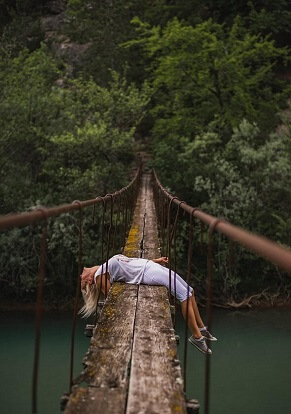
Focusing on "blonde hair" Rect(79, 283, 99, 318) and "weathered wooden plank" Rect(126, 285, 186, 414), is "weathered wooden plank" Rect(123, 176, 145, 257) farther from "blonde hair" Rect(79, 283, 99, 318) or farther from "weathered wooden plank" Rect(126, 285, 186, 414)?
"weathered wooden plank" Rect(126, 285, 186, 414)

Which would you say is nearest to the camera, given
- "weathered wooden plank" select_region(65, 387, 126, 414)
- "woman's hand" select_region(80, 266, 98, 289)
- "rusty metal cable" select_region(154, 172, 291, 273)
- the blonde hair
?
"rusty metal cable" select_region(154, 172, 291, 273)

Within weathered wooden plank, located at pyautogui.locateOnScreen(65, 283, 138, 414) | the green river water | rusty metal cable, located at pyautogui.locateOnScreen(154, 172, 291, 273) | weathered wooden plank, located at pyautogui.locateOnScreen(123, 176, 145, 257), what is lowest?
the green river water

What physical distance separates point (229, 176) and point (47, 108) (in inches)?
260

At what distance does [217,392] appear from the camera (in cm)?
1072

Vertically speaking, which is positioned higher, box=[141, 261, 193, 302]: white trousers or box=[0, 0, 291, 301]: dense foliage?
box=[0, 0, 291, 301]: dense foliage

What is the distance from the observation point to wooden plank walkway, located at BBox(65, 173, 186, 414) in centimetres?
189

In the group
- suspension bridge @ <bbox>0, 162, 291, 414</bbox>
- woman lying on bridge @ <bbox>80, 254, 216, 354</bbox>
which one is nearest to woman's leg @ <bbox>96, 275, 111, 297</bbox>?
woman lying on bridge @ <bbox>80, 254, 216, 354</bbox>

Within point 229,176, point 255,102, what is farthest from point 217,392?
point 255,102

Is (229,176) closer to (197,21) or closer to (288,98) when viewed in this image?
(288,98)

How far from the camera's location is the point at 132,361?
94.4 inches

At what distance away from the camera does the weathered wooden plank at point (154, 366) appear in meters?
1.91

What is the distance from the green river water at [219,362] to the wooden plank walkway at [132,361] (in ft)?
24.1

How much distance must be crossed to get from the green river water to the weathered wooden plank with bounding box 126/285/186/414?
24.8 ft

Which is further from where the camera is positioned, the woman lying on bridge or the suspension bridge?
the woman lying on bridge
